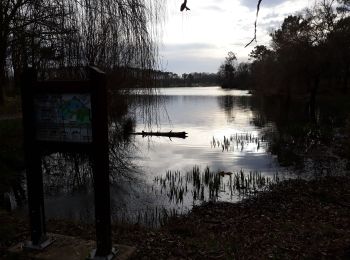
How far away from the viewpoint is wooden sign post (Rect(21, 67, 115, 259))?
3.89 meters

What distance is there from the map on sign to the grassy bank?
160cm

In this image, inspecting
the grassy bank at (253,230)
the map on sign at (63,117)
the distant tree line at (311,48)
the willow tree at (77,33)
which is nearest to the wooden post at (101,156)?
the map on sign at (63,117)

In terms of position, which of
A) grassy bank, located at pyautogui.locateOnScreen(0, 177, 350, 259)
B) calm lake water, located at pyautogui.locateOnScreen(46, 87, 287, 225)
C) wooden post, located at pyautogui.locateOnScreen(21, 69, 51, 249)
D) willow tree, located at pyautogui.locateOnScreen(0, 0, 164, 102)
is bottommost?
calm lake water, located at pyautogui.locateOnScreen(46, 87, 287, 225)

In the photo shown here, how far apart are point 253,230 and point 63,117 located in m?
4.22

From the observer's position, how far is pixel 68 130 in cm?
405

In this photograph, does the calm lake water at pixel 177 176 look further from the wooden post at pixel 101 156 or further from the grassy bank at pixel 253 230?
the wooden post at pixel 101 156

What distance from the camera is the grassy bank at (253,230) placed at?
4.99 m

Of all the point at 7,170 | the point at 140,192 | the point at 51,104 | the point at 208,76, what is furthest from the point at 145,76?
the point at 208,76

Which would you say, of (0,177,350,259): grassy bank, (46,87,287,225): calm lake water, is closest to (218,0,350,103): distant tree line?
(46,87,287,225): calm lake water

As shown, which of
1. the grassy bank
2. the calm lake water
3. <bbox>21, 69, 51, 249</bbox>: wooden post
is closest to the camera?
<bbox>21, 69, 51, 249</bbox>: wooden post

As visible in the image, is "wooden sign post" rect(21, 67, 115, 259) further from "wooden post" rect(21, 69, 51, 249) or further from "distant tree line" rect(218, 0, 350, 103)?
"distant tree line" rect(218, 0, 350, 103)

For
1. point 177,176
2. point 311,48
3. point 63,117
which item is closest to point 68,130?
point 63,117

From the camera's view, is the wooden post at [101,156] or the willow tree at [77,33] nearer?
the wooden post at [101,156]

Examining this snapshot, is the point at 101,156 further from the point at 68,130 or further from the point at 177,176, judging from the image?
the point at 177,176
